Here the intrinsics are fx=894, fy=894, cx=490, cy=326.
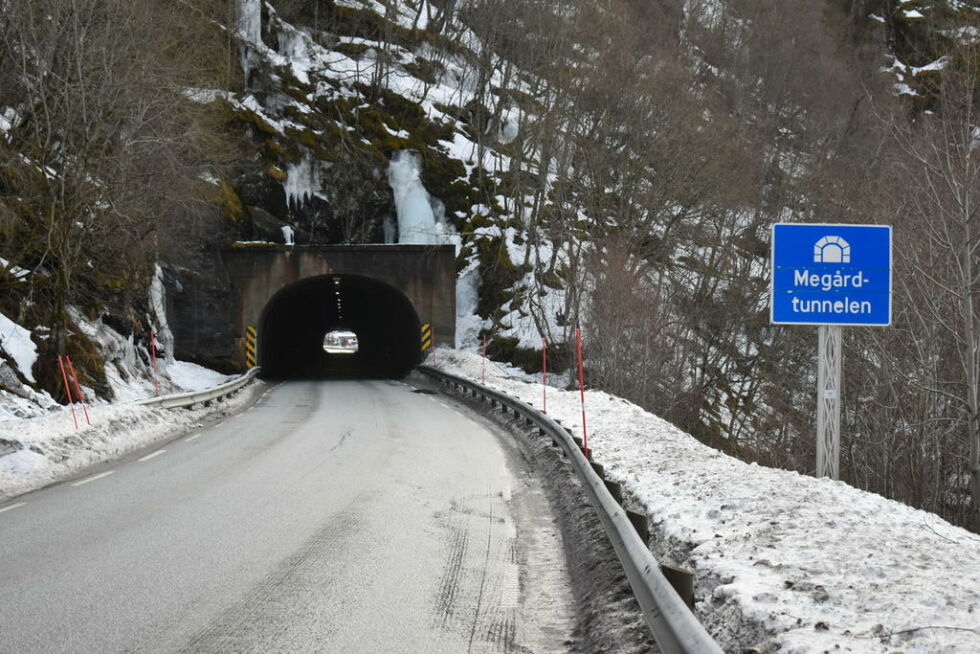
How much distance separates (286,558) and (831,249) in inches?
259

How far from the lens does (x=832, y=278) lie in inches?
381

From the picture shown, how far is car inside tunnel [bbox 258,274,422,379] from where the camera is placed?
3784 centimetres

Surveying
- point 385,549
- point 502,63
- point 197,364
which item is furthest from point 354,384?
point 385,549

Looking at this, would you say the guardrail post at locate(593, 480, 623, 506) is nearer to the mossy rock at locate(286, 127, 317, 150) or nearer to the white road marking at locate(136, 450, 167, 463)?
the white road marking at locate(136, 450, 167, 463)

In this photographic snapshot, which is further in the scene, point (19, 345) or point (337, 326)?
point (337, 326)

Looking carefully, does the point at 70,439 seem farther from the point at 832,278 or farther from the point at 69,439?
the point at 832,278

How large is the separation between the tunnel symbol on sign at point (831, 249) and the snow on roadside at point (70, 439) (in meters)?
8.88

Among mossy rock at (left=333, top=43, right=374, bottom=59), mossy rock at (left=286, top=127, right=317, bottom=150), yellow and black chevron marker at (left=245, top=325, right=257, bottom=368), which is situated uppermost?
mossy rock at (left=333, top=43, right=374, bottom=59)

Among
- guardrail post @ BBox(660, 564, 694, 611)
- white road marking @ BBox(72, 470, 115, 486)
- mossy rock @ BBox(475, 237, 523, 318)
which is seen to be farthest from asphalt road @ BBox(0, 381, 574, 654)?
mossy rock @ BBox(475, 237, 523, 318)

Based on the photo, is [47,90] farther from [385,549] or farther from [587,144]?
[587,144]

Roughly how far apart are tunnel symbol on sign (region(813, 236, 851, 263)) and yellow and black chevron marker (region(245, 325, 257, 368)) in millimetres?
27223

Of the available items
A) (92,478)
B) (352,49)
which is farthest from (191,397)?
(352,49)

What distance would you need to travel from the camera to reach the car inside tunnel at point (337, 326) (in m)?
37.8

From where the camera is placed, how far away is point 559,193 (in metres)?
33.8
